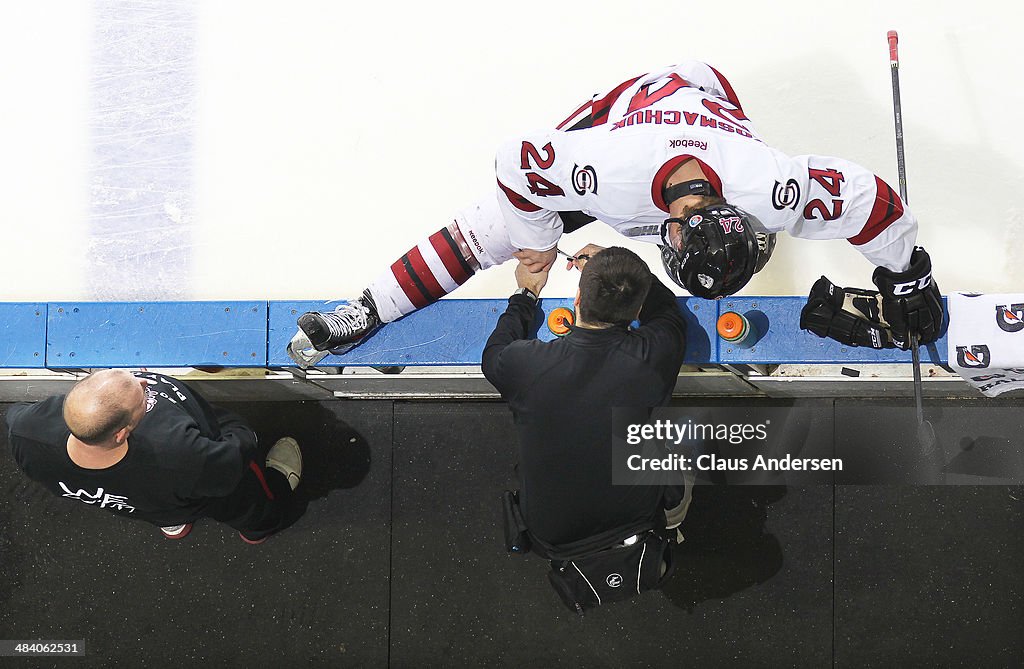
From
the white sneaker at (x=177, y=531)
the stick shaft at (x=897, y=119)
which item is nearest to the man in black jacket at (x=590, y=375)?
the stick shaft at (x=897, y=119)

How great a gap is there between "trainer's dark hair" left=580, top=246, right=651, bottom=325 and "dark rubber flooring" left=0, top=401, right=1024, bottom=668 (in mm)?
904

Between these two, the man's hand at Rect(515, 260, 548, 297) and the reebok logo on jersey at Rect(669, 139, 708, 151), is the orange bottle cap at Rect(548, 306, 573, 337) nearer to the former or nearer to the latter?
the man's hand at Rect(515, 260, 548, 297)

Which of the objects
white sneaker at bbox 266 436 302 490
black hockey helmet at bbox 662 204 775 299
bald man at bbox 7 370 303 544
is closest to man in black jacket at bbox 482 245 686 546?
black hockey helmet at bbox 662 204 775 299

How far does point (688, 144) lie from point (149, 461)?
4.53 feet

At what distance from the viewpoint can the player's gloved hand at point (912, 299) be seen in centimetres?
163

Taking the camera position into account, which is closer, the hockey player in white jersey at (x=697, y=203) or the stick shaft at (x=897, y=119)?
the hockey player in white jersey at (x=697, y=203)

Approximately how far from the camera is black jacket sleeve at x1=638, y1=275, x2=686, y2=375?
160cm

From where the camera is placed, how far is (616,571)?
1789mm

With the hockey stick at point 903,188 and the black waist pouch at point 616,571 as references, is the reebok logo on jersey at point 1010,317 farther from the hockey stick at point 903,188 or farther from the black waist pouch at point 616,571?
the black waist pouch at point 616,571

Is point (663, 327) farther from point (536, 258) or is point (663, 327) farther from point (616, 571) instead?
point (616, 571)

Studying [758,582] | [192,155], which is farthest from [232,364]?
[758,582]

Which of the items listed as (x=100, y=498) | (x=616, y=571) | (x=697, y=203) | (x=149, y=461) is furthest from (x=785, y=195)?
(x=100, y=498)

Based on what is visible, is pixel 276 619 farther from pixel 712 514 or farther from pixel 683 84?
pixel 683 84

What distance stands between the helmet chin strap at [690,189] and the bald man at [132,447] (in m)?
1.19
